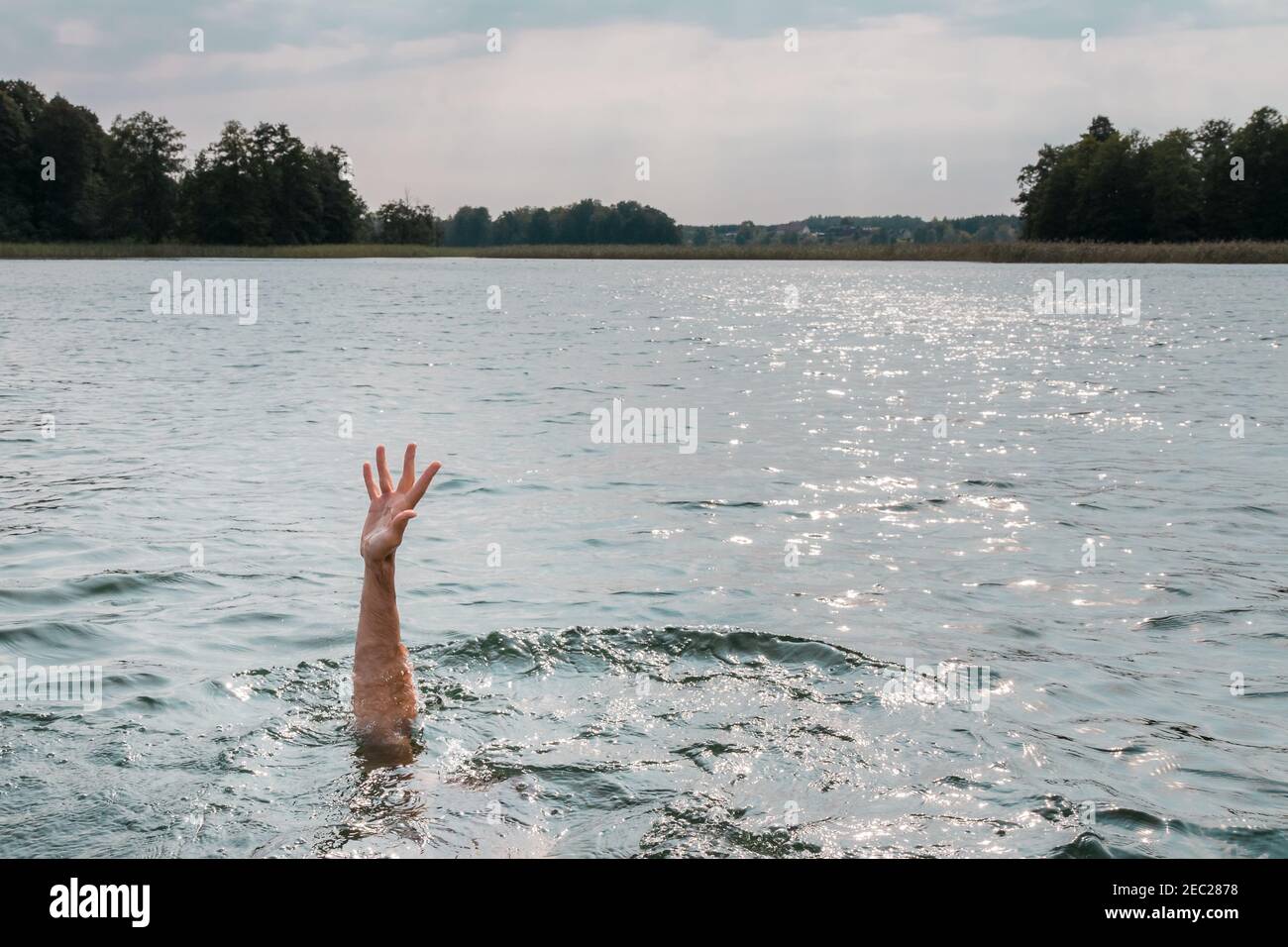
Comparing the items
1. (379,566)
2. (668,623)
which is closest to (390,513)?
(379,566)

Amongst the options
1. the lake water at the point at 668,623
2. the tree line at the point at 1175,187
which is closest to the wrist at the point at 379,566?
the lake water at the point at 668,623

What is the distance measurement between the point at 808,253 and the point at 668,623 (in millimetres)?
103431

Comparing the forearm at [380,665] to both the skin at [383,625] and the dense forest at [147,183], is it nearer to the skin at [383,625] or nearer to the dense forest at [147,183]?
the skin at [383,625]

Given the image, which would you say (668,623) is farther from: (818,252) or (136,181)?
(136,181)

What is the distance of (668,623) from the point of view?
8734 millimetres

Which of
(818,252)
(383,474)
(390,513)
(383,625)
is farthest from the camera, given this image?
(818,252)

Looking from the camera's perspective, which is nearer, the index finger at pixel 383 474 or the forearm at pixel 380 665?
the forearm at pixel 380 665

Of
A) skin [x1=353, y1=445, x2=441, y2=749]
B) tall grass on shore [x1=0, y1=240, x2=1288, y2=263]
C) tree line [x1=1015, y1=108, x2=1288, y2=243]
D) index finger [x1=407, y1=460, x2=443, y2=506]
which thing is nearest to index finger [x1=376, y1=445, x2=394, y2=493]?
skin [x1=353, y1=445, x2=441, y2=749]

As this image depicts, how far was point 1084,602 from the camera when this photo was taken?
364 inches

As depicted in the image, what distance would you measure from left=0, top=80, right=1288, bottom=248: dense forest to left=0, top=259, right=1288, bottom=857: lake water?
98.5 metres

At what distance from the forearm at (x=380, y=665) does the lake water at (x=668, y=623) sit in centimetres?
24

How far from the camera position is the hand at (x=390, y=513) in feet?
19.1

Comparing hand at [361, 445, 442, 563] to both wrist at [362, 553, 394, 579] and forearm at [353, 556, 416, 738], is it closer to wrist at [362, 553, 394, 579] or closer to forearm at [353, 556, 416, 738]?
wrist at [362, 553, 394, 579]
